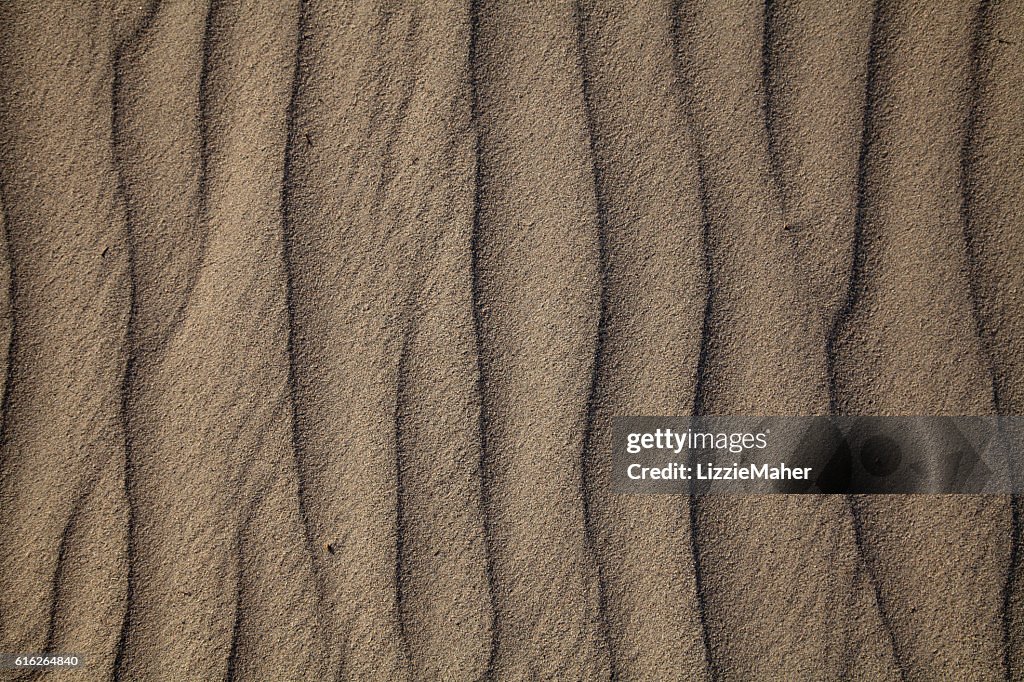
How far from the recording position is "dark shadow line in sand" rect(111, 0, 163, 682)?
1.04 m

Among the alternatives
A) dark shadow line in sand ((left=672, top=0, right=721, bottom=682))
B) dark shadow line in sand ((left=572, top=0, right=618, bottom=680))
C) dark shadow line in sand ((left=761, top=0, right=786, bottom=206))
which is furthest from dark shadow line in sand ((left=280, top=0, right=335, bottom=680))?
dark shadow line in sand ((left=761, top=0, right=786, bottom=206))

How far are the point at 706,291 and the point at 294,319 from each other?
2.02ft

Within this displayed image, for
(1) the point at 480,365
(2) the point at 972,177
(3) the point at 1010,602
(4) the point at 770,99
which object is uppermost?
(4) the point at 770,99

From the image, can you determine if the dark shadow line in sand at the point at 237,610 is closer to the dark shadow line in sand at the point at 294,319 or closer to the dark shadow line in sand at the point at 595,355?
the dark shadow line in sand at the point at 294,319

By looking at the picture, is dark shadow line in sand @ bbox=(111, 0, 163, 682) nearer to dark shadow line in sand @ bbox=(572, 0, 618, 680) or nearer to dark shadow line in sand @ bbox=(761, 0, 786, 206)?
dark shadow line in sand @ bbox=(572, 0, 618, 680)

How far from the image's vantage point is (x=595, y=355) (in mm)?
1040

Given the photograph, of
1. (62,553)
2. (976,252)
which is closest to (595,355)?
(976,252)

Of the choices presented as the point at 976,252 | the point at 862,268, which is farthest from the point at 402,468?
the point at 976,252

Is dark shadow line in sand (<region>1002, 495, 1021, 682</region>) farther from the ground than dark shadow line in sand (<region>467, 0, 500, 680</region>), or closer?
closer

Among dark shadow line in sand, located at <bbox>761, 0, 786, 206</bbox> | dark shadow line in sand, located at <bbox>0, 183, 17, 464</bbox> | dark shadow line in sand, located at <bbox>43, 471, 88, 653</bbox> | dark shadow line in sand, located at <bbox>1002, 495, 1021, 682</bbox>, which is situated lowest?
dark shadow line in sand, located at <bbox>1002, 495, 1021, 682</bbox>

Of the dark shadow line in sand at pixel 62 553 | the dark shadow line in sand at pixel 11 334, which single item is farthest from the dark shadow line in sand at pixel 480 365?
the dark shadow line in sand at pixel 11 334

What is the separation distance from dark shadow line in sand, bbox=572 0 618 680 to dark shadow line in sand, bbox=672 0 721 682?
5.4 inches

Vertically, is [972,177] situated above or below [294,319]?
above

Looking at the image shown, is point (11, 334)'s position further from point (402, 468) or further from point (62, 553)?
point (402, 468)
